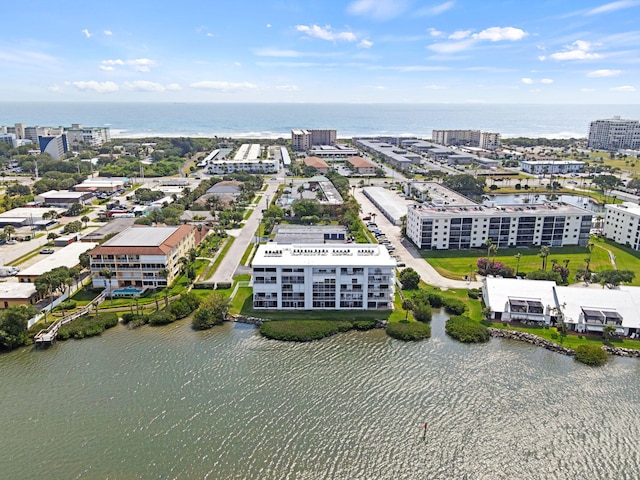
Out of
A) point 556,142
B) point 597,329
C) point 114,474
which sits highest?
point 556,142

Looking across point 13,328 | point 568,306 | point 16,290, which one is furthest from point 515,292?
point 16,290

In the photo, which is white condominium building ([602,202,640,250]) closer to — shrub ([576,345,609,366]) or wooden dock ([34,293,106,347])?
shrub ([576,345,609,366])

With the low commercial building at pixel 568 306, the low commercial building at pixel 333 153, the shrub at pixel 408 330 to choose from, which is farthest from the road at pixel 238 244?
the low commercial building at pixel 333 153

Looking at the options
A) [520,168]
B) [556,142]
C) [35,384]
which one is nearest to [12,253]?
[35,384]

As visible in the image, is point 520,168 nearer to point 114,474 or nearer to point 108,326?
point 108,326

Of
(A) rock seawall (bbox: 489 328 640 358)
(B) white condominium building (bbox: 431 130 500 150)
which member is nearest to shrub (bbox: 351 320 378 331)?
(A) rock seawall (bbox: 489 328 640 358)

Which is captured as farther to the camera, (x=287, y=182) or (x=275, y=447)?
(x=287, y=182)

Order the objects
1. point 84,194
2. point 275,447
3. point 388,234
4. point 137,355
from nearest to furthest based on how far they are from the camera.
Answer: point 275,447
point 137,355
point 388,234
point 84,194
